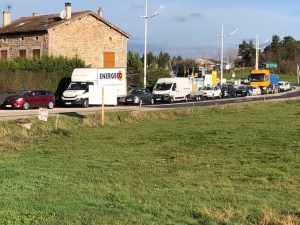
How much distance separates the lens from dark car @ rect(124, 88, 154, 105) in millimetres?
44688

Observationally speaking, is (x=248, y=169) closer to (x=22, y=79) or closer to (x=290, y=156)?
(x=290, y=156)

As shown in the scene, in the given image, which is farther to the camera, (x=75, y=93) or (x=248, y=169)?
(x=75, y=93)

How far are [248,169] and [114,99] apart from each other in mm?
17400

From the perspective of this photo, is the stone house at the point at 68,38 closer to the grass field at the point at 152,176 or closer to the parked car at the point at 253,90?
the parked car at the point at 253,90

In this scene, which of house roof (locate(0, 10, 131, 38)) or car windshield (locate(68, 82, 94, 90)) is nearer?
car windshield (locate(68, 82, 94, 90))

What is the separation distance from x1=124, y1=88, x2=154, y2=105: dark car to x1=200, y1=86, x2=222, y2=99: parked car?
11.9 m

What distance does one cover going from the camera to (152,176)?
41.8ft

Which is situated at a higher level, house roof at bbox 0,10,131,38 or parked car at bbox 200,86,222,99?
house roof at bbox 0,10,131,38

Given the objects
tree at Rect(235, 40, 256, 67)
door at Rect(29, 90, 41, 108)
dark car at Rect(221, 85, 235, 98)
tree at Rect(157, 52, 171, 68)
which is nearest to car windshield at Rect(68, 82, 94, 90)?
door at Rect(29, 90, 41, 108)

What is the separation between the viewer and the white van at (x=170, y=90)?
48.1 metres

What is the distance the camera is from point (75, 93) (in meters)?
39.8

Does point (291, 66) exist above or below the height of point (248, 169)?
above

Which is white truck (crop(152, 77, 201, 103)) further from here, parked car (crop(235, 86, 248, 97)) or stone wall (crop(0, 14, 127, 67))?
parked car (crop(235, 86, 248, 97))

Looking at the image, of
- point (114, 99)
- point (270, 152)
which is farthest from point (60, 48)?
point (270, 152)
